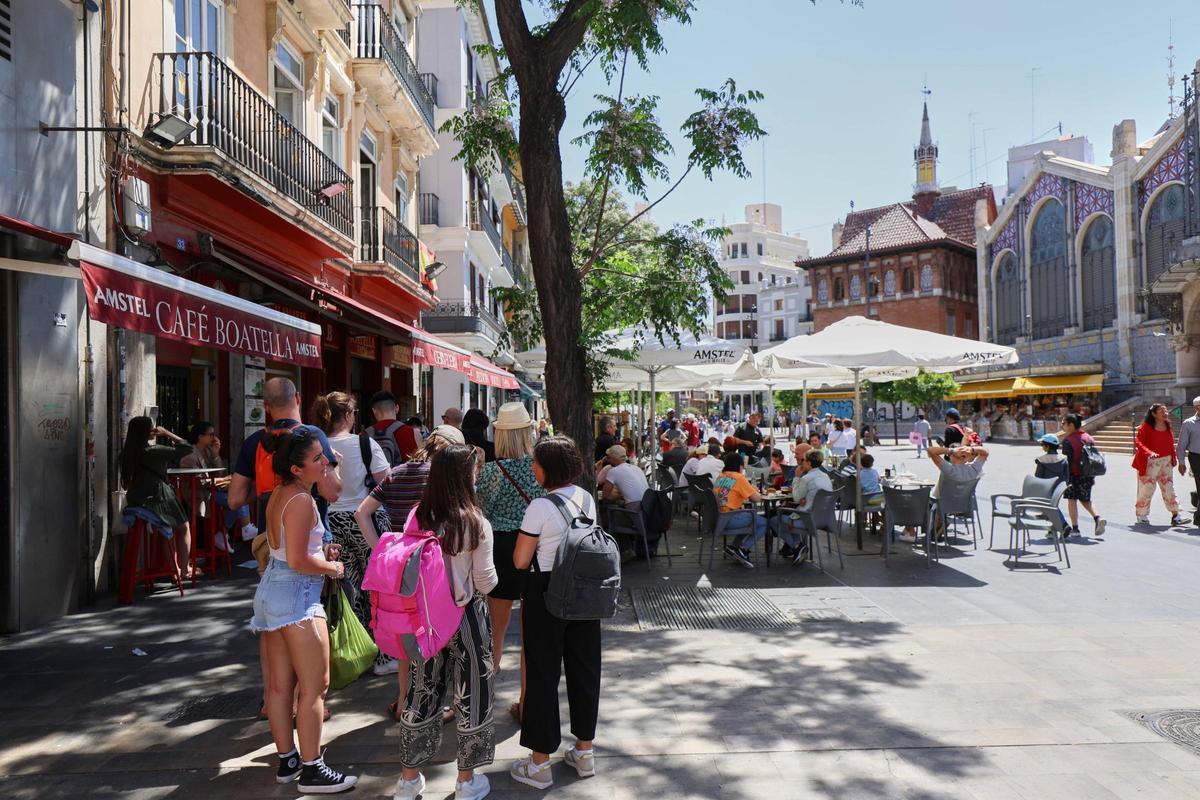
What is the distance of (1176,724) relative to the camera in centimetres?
444

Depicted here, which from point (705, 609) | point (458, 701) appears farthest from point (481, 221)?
point (458, 701)

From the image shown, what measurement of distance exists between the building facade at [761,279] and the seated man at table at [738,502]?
6576cm

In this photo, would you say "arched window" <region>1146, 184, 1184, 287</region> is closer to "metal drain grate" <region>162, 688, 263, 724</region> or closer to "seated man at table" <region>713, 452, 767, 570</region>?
"seated man at table" <region>713, 452, 767, 570</region>

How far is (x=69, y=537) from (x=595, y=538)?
219 inches

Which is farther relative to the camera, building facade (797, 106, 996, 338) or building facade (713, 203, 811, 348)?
building facade (713, 203, 811, 348)

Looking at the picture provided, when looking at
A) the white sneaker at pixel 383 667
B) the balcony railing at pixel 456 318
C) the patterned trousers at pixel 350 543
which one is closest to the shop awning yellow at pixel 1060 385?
the balcony railing at pixel 456 318

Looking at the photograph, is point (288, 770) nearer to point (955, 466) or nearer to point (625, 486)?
point (625, 486)

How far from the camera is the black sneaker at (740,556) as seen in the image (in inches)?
356

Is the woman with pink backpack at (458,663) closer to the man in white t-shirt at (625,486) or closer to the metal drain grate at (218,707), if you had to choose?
the metal drain grate at (218,707)

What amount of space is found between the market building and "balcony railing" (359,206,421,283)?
26.8 meters

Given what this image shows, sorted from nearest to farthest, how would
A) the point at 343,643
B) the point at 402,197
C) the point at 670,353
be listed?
the point at 343,643 → the point at 670,353 → the point at 402,197

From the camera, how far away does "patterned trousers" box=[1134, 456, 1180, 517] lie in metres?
11.5

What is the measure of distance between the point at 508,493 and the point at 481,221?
21959 mm

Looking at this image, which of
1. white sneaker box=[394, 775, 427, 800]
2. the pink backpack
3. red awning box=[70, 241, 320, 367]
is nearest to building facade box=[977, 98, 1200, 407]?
red awning box=[70, 241, 320, 367]
